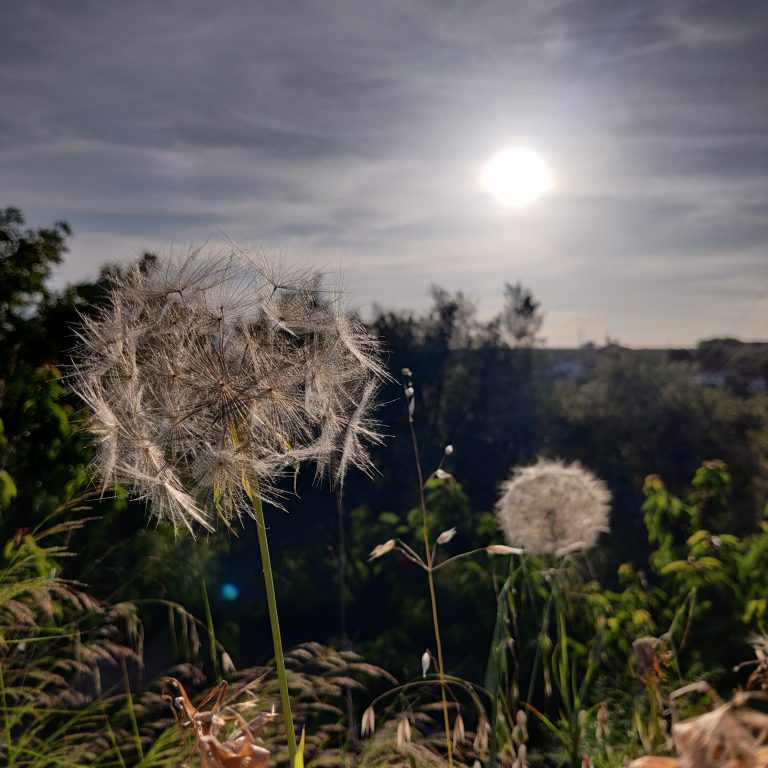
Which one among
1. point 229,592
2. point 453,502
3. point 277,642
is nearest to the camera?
point 277,642

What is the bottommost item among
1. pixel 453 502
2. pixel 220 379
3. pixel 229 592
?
pixel 229 592

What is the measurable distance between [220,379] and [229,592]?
1238cm

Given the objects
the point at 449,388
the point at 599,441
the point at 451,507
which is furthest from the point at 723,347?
the point at 451,507

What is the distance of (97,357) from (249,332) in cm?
54

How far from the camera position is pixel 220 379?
1.85 meters

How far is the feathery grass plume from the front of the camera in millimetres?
4414

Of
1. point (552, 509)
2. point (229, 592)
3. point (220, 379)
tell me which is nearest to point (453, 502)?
point (552, 509)

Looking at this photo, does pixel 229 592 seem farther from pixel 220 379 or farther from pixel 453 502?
pixel 220 379

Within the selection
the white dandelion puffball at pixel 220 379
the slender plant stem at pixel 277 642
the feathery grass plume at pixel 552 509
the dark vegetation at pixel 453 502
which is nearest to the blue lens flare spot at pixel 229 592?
the dark vegetation at pixel 453 502

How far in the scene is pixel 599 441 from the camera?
20203mm

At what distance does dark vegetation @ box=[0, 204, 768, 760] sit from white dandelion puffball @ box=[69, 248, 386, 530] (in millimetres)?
229

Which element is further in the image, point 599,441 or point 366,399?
point 599,441

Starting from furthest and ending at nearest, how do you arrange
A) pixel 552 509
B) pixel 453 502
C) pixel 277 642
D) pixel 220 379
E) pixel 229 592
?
pixel 229 592, pixel 453 502, pixel 552 509, pixel 220 379, pixel 277 642

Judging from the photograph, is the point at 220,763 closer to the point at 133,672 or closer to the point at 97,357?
the point at 97,357
